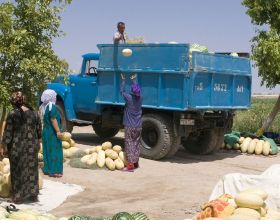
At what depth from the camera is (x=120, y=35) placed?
493 inches

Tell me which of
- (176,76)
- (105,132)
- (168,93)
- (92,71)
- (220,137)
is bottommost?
(105,132)

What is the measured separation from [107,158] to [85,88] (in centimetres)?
317

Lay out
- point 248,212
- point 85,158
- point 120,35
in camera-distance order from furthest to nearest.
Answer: point 120,35, point 85,158, point 248,212

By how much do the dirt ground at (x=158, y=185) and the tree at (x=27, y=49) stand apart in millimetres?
1894

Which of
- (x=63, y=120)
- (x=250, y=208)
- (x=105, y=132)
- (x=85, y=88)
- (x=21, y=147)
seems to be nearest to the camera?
(x=250, y=208)

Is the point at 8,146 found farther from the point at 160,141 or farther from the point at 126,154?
the point at 160,141

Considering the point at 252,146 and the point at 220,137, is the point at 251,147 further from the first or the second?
the point at 220,137

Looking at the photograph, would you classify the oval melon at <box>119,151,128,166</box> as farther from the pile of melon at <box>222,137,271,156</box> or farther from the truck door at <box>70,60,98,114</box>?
the pile of melon at <box>222,137,271,156</box>

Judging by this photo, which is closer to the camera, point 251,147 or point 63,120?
point 251,147

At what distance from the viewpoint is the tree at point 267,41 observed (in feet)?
49.9

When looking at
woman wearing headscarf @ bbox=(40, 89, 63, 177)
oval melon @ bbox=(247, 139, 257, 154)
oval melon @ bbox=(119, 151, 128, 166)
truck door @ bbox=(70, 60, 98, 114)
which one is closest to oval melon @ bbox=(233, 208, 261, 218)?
woman wearing headscarf @ bbox=(40, 89, 63, 177)

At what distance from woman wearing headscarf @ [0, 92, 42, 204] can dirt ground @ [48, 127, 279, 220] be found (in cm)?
62

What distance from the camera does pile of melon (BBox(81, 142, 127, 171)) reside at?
10859 millimetres

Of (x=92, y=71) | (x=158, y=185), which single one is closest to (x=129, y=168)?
(x=158, y=185)
